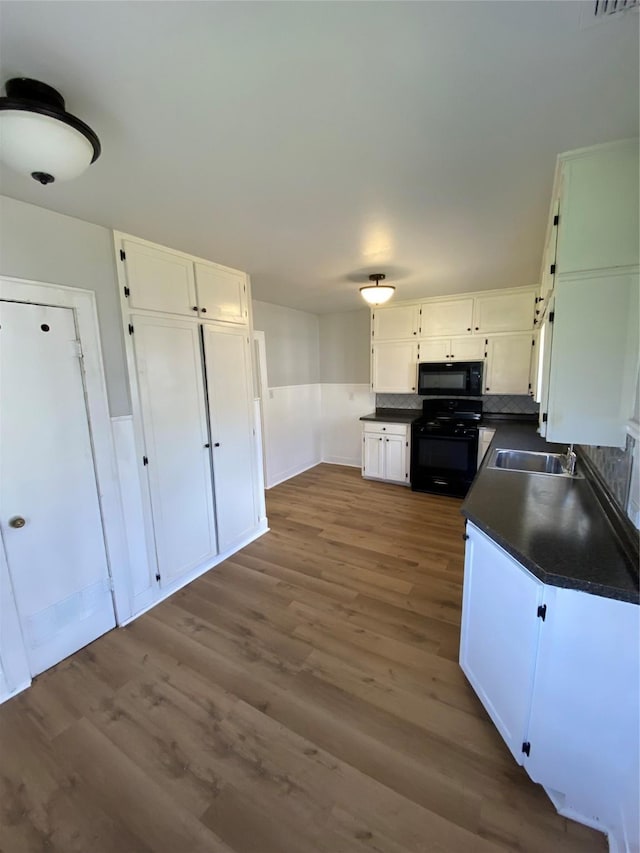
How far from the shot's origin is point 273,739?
154 centimetres

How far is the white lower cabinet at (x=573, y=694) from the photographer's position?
109cm

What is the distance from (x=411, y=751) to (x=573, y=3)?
8.31 ft

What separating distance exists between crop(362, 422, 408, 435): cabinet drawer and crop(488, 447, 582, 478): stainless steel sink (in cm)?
173

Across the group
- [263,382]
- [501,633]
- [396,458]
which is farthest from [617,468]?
[263,382]

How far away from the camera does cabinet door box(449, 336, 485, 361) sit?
418 centimetres

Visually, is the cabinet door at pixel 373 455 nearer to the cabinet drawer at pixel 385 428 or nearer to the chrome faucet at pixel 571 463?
the cabinet drawer at pixel 385 428

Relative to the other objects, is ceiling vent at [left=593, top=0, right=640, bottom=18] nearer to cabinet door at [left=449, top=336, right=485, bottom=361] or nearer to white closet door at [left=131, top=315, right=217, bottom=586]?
white closet door at [left=131, top=315, right=217, bottom=586]

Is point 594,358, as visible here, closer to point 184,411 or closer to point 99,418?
point 184,411

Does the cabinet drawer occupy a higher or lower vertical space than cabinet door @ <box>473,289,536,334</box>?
lower

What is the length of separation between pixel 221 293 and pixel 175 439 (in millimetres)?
1256

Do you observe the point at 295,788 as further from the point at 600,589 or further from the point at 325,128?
the point at 325,128

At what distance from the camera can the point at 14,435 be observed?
1.75m

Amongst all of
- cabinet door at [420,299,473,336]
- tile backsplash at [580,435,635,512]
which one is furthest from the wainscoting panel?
tile backsplash at [580,435,635,512]

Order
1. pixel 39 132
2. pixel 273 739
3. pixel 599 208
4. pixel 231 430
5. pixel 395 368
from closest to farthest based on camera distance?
pixel 39 132
pixel 599 208
pixel 273 739
pixel 231 430
pixel 395 368
